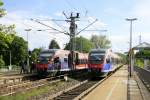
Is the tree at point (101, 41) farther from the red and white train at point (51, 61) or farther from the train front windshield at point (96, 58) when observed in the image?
the train front windshield at point (96, 58)

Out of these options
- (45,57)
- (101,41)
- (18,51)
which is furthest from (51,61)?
(101,41)

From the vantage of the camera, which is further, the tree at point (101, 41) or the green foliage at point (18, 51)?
the tree at point (101, 41)

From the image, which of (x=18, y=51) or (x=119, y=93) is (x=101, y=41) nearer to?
(x=18, y=51)

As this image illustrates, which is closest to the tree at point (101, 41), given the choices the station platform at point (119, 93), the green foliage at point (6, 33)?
the station platform at point (119, 93)

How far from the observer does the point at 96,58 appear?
43406mm

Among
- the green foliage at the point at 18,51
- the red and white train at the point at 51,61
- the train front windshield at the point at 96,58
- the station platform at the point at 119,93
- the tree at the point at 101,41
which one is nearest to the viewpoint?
the station platform at the point at 119,93

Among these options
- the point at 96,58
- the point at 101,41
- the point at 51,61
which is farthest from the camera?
the point at 101,41

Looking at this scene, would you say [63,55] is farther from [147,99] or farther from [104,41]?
[104,41]

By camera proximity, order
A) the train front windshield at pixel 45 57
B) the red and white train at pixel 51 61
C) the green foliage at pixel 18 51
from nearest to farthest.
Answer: the red and white train at pixel 51 61 < the train front windshield at pixel 45 57 < the green foliage at pixel 18 51

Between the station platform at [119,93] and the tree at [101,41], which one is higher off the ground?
the tree at [101,41]

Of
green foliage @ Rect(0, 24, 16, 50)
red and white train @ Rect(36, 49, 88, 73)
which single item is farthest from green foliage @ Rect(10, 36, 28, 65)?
green foliage @ Rect(0, 24, 16, 50)

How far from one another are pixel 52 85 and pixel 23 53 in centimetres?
7539

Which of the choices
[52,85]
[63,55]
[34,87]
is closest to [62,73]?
[63,55]

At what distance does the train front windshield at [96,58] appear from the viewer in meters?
43.1
